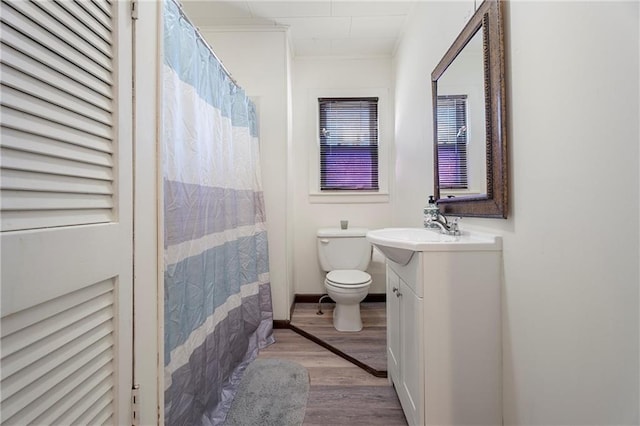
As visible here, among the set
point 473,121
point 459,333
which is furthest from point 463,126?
point 459,333

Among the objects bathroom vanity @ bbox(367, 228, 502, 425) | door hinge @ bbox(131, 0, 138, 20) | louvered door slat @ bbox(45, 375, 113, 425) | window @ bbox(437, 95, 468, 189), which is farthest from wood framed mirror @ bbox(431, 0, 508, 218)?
louvered door slat @ bbox(45, 375, 113, 425)

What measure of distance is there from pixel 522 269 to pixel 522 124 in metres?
0.47

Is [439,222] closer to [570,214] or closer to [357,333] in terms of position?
[570,214]

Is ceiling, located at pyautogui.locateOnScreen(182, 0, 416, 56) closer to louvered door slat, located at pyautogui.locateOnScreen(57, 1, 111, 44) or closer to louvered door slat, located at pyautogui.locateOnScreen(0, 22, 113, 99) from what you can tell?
louvered door slat, located at pyautogui.locateOnScreen(57, 1, 111, 44)

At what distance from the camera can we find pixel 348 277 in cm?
205

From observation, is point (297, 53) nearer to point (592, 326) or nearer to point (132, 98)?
point (132, 98)

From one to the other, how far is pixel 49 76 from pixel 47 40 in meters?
0.06

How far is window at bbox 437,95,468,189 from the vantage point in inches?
48.9

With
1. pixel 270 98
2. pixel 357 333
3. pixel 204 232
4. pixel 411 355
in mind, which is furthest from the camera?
pixel 270 98

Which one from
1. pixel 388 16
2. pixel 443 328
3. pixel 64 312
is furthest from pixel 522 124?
pixel 388 16

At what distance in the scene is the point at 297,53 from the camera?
2.52 meters

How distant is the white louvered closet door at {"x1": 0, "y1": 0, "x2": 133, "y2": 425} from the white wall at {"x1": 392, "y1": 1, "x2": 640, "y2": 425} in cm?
114

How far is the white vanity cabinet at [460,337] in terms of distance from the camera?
0.96m

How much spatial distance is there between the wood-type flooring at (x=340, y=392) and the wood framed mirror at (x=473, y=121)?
1017mm
